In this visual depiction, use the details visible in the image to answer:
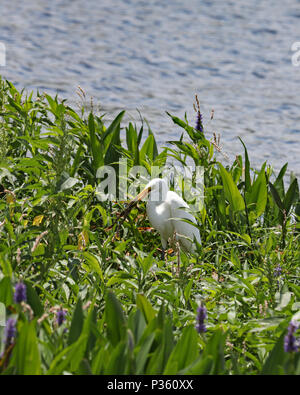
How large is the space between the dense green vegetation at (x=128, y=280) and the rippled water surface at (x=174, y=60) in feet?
8.61

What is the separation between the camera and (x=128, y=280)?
10.3 feet

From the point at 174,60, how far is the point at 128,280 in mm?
7587

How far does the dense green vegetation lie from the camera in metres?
2.20

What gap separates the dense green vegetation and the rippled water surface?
263 centimetres

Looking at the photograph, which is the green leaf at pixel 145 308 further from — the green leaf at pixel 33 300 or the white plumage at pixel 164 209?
the white plumage at pixel 164 209

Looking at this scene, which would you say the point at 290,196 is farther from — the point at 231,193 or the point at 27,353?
the point at 27,353

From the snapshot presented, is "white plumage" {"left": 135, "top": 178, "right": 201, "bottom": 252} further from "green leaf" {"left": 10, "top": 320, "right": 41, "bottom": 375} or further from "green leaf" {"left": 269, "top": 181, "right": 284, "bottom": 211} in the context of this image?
"green leaf" {"left": 10, "top": 320, "right": 41, "bottom": 375}

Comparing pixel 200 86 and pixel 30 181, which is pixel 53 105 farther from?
pixel 200 86

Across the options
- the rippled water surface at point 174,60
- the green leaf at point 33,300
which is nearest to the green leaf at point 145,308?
the green leaf at point 33,300

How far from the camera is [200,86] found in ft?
30.8

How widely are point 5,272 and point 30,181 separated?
1.83m

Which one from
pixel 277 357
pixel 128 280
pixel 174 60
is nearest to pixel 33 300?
pixel 128 280

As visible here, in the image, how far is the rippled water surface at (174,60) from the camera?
827cm
